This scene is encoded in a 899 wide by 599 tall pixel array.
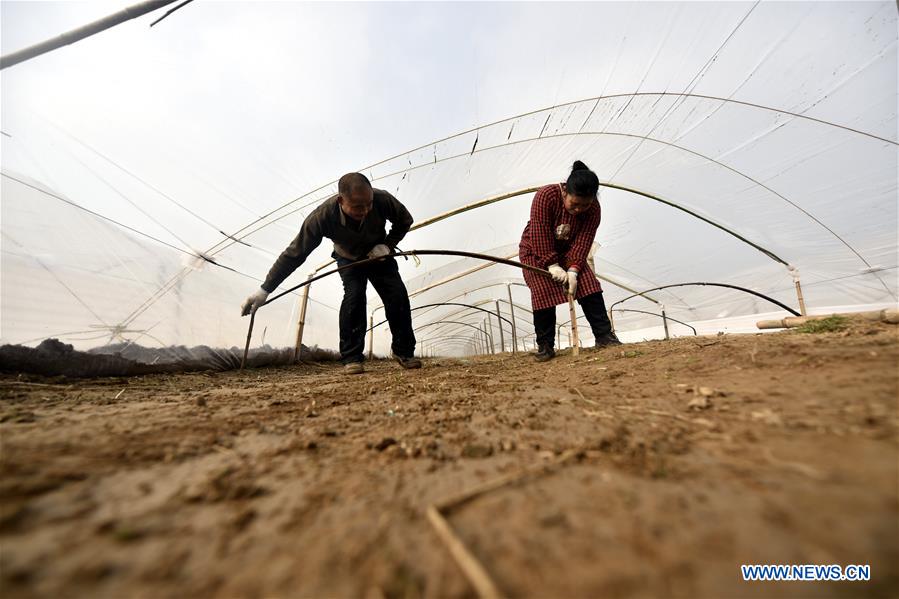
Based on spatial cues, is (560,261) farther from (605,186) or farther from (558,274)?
(605,186)

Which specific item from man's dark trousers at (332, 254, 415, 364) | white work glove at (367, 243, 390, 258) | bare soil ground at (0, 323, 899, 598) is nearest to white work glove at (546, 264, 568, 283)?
man's dark trousers at (332, 254, 415, 364)

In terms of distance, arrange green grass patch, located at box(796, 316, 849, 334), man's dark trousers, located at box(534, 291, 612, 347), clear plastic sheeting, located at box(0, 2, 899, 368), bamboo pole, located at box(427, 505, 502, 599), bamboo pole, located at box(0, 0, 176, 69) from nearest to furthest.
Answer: bamboo pole, located at box(427, 505, 502, 599) < bamboo pole, located at box(0, 0, 176, 69) < green grass patch, located at box(796, 316, 849, 334) < clear plastic sheeting, located at box(0, 2, 899, 368) < man's dark trousers, located at box(534, 291, 612, 347)

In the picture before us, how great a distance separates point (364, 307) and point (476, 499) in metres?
2.36

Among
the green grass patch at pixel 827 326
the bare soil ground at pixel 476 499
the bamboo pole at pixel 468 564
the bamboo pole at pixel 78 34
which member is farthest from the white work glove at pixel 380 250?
the green grass patch at pixel 827 326

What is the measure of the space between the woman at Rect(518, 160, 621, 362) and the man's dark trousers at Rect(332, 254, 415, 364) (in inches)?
45.5

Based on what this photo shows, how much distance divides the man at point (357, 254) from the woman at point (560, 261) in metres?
1.13

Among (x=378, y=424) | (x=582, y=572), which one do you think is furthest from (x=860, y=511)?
(x=378, y=424)

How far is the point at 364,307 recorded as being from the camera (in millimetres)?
2662

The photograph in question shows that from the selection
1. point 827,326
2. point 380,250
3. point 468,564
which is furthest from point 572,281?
point 468,564

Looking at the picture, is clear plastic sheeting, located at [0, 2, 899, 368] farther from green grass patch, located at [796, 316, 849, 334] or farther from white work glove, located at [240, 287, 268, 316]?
A: green grass patch, located at [796, 316, 849, 334]

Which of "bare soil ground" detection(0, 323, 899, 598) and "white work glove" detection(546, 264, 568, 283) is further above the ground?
"white work glove" detection(546, 264, 568, 283)

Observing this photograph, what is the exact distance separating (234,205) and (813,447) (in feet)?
16.2

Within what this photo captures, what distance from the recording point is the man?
7.53 ft

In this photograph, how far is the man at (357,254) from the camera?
2295mm
